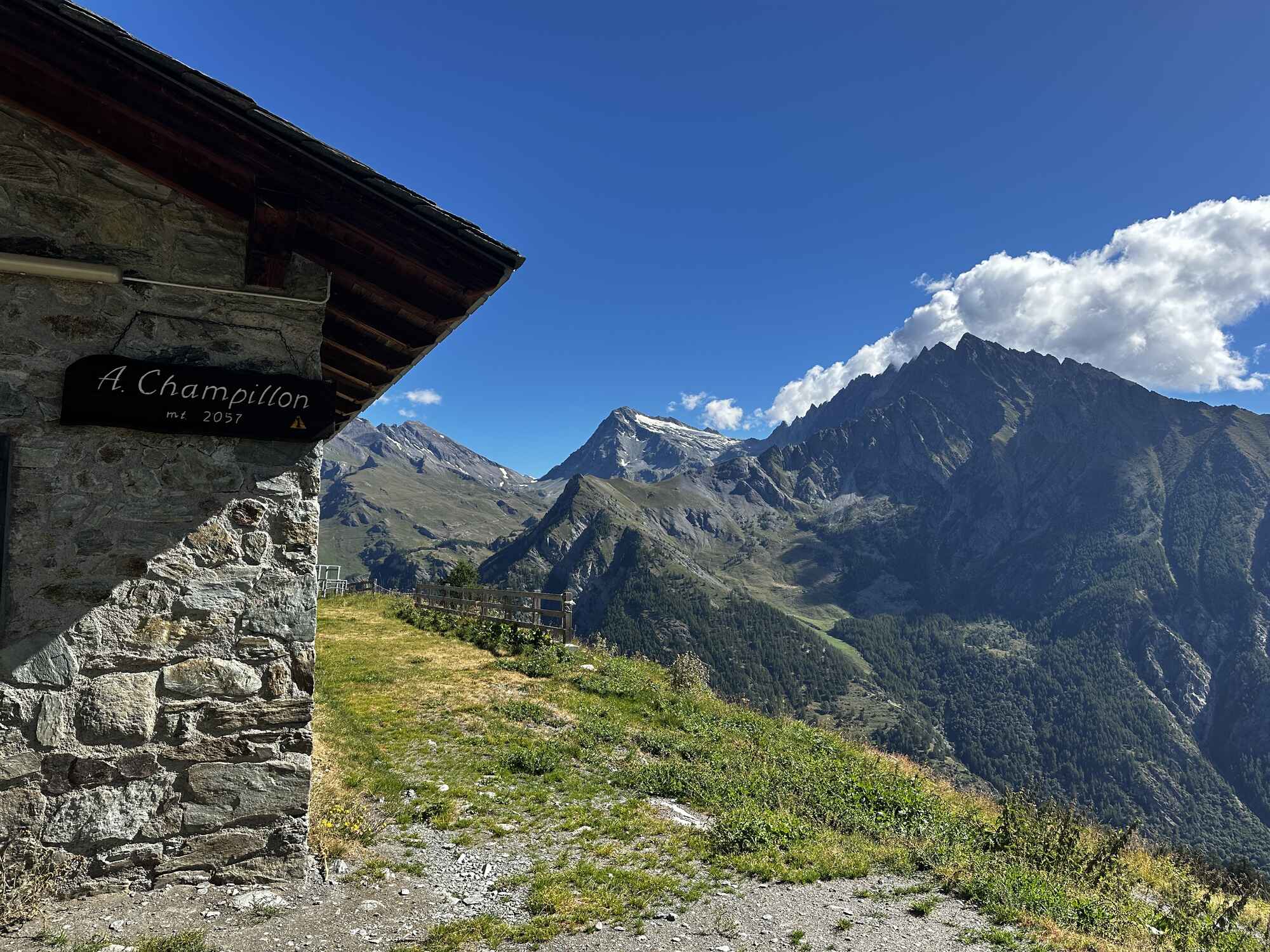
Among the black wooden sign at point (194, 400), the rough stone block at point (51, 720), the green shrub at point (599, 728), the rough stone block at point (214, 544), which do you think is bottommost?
the green shrub at point (599, 728)

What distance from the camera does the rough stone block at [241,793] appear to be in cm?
496

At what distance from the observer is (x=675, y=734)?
11961 millimetres

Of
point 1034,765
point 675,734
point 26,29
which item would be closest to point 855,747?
point 675,734

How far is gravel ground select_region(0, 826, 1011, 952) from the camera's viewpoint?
454 centimetres

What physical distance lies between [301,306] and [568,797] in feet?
22.5

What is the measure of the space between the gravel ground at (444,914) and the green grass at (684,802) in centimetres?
23

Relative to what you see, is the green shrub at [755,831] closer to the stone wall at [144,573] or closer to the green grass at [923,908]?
the green grass at [923,908]

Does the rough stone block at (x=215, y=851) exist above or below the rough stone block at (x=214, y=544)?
below

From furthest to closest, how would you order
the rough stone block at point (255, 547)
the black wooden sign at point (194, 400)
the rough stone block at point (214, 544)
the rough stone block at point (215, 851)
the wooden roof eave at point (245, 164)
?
the rough stone block at point (255, 547) < the rough stone block at point (214, 544) < the rough stone block at point (215, 851) < the black wooden sign at point (194, 400) < the wooden roof eave at point (245, 164)

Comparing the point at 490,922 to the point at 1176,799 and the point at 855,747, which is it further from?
the point at 1176,799

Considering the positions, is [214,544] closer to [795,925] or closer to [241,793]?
[241,793]

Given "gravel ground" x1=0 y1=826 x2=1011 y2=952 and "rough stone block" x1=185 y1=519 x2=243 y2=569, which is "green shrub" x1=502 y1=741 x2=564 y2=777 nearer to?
"gravel ground" x1=0 y1=826 x2=1011 y2=952

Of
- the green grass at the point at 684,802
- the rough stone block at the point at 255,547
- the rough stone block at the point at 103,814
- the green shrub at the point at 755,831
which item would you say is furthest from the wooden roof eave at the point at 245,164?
the green shrub at the point at 755,831

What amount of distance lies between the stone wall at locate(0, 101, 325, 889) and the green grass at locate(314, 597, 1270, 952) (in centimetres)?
168
